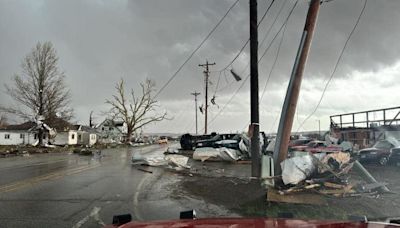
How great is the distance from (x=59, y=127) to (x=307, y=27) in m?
52.1

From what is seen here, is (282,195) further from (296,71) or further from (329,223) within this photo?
(329,223)

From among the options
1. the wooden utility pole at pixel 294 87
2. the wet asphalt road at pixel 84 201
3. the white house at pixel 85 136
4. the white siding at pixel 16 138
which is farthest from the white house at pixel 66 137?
the wooden utility pole at pixel 294 87

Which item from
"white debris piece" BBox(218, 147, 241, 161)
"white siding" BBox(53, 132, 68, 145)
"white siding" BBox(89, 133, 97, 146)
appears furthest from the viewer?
"white siding" BBox(89, 133, 97, 146)

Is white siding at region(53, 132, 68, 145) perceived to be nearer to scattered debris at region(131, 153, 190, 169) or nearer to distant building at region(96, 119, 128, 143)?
distant building at region(96, 119, 128, 143)

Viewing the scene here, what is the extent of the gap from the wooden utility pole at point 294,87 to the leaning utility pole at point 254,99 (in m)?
1.81

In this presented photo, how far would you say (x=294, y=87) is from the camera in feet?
39.3

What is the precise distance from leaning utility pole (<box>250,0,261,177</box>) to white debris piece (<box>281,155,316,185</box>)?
3.51 meters

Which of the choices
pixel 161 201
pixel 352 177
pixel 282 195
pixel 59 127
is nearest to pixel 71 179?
pixel 161 201

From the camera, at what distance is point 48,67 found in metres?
56.5

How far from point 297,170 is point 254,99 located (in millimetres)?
4637

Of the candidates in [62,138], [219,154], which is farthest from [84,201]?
[62,138]

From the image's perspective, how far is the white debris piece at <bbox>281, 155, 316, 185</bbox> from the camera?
32.6 ft

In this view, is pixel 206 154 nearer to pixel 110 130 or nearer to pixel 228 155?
pixel 228 155

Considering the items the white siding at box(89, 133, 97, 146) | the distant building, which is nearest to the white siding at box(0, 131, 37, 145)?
the white siding at box(89, 133, 97, 146)
